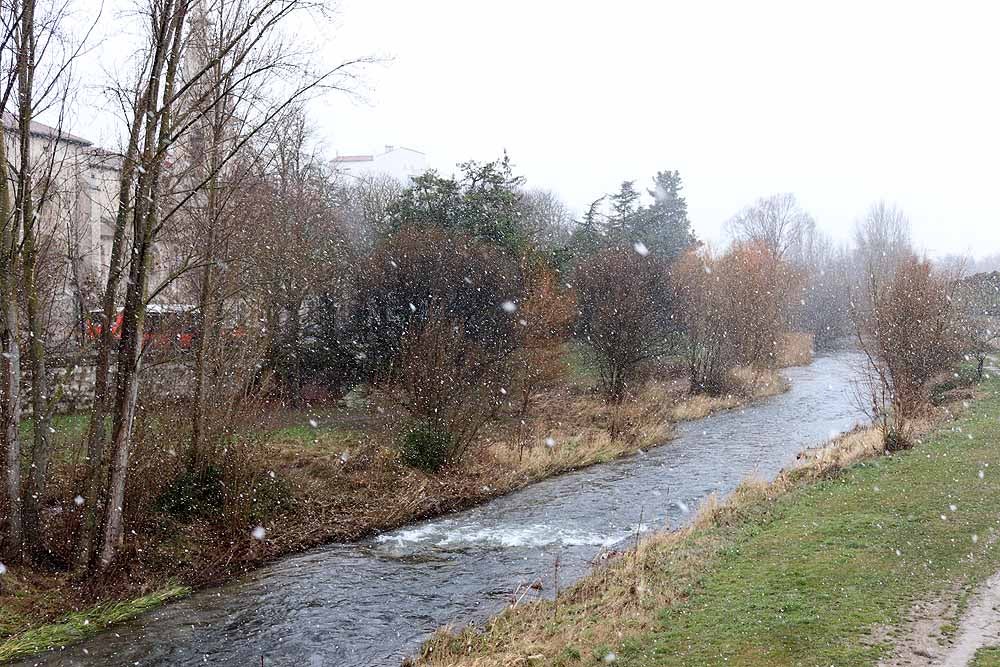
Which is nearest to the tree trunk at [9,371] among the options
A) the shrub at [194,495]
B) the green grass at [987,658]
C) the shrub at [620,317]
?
the shrub at [194,495]

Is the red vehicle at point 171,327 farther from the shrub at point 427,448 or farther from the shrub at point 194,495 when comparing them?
the shrub at point 427,448

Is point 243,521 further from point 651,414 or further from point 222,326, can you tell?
point 651,414

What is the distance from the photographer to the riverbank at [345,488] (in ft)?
30.6

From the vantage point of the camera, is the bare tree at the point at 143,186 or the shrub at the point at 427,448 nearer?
the bare tree at the point at 143,186

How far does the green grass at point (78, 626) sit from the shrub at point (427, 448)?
592cm

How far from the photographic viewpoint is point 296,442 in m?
16.1

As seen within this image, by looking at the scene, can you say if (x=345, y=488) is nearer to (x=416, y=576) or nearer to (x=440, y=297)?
(x=416, y=576)

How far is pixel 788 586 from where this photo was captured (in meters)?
8.40

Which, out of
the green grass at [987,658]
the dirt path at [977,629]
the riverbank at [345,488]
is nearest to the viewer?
the green grass at [987,658]

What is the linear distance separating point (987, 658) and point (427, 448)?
10.8 m

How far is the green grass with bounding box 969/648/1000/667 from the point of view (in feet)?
20.2

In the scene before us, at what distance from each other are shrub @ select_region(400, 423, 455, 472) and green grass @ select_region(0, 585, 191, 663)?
5.92m

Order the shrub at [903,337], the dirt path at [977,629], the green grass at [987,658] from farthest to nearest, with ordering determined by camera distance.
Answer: the shrub at [903,337]
the dirt path at [977,629]
the green grass at [987,658]

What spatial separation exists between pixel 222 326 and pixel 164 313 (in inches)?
87.1
